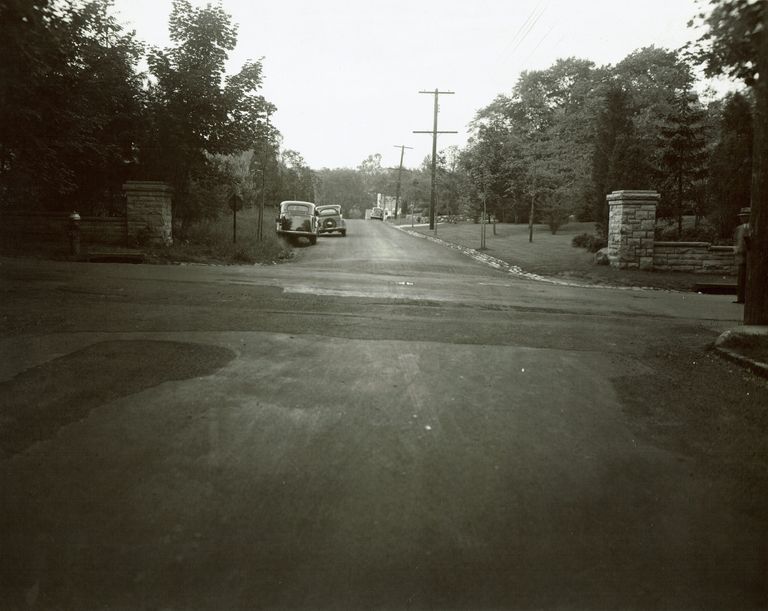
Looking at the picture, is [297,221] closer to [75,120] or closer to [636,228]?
[75,120]

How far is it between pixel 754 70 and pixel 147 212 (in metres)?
16.5

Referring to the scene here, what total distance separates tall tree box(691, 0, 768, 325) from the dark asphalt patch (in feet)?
19.9

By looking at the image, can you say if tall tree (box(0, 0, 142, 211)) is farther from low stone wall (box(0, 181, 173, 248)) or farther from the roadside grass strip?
the roadside grass strip

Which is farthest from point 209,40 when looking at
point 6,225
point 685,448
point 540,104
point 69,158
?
point 540,104

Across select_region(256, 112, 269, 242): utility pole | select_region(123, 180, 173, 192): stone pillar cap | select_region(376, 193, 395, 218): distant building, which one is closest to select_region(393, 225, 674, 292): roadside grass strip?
select_region(256, 112, 269, 242): utility pole

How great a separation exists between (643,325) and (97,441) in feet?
25.4

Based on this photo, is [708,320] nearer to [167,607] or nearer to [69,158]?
[167,607]

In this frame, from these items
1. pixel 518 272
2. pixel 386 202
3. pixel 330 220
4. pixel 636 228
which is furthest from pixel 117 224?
pixel 386 202

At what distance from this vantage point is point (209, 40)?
20.8m

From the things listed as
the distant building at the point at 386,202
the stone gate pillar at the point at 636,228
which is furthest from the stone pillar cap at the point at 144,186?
the distant building at the point at 386,202

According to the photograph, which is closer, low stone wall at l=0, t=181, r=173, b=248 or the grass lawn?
the grass lawn

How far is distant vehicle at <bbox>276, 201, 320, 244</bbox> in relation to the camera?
30020mm

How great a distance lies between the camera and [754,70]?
7.64 m

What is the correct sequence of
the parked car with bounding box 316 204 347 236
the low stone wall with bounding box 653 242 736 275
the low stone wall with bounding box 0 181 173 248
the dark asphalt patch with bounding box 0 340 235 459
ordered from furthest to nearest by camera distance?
the parked car with bounding box 316 204 347 236 → the low stone wall with bounding box 0 181 173 248 → the low stone wall with bounding box 653 242 736 275 → the dark asphalt patch with bounding box 0 340 235 459
